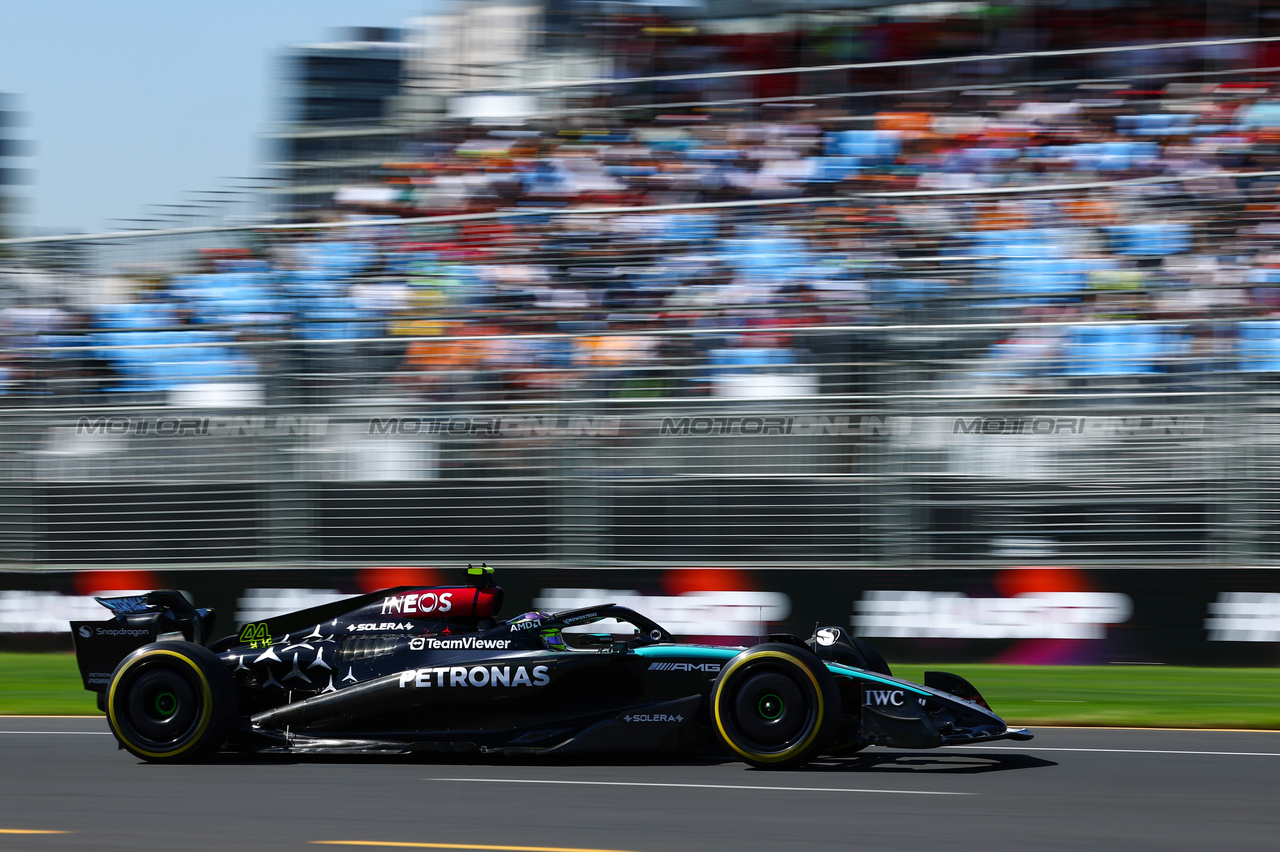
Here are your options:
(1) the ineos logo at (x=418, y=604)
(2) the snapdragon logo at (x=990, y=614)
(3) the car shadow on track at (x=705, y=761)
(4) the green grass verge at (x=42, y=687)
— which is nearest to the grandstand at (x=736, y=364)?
(2) the snapdragon logo at (x=990, y=614)

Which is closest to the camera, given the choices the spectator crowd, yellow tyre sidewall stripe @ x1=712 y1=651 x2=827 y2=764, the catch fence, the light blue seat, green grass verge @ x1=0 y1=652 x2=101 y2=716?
yellow tyre sidewall stripe @ x1=712 y1=651 x2=827 y2=764

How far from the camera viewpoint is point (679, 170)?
14320 millimetres

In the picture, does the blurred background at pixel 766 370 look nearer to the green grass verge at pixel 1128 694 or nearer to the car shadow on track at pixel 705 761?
the green grass verge at pixel 1128 694

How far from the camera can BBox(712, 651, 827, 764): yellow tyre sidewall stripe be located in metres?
6.26

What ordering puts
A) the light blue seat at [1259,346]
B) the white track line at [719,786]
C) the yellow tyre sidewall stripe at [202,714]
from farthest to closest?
the light blue seat at [1259,346] < the yellow tyre sidewall stripe at [202,714] < the white track line at [719,786]

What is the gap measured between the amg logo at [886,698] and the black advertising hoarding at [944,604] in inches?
175

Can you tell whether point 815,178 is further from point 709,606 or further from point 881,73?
point 709,606

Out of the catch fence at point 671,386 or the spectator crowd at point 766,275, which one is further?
the spectator crowd at point 766,275

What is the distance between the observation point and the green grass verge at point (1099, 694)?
8.48 metres

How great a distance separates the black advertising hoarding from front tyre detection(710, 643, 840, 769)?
438 centimetres

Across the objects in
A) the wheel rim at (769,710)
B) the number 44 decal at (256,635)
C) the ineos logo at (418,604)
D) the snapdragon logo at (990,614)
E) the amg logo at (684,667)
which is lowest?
the snapdragon logo at (990,614)

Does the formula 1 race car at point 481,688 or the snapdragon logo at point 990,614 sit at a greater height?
the formula 1 race car at point 481,688

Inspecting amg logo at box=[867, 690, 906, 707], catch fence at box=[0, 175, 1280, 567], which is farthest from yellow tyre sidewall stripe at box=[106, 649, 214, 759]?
catch fence at box=[0, 175, 1280, 567]

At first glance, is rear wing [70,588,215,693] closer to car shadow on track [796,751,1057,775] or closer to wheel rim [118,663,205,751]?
wheel rim [118,663,205,751]
